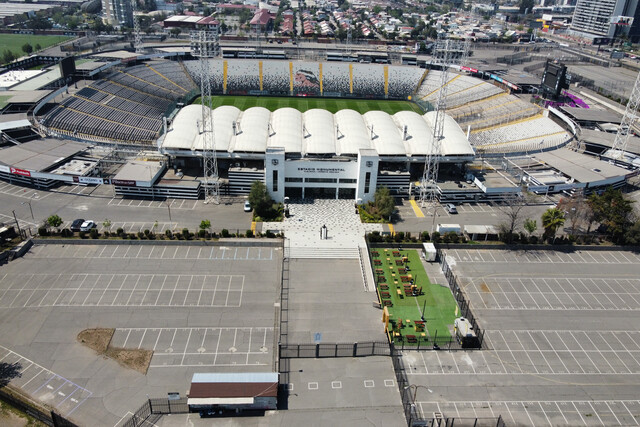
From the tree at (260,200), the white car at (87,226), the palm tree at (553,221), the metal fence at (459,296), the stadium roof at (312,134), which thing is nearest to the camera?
the metal fence at (459,296)

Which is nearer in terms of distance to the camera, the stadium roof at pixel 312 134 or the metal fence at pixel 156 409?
the metal fence at pixel 156 409

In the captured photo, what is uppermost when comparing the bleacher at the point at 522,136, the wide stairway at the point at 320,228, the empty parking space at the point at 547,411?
the bleacher at the point at 522,136

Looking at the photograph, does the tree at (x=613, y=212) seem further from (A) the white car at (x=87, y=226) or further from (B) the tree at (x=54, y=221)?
(B) the tree at (x=54, y=221)

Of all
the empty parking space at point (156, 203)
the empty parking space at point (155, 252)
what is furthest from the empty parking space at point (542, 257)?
the empty parking space at point (156, 203)

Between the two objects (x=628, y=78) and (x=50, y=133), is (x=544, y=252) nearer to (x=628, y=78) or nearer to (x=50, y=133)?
(x=50, y=133)

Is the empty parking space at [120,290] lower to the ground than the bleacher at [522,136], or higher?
lower

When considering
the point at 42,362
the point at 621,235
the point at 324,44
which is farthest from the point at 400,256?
the point at 324,44

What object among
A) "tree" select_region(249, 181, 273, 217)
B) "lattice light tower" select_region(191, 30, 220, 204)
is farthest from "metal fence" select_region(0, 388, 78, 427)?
"lattice light tower" select_region(191, 30, 220, 204)

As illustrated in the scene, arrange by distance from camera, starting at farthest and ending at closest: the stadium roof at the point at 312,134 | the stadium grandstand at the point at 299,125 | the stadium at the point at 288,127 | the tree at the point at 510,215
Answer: the stadium roof at the point at 312,134, the stadium grandstand at the point at 299,125, the stadium at the point at 288,127, the tree at the point at 510,215
